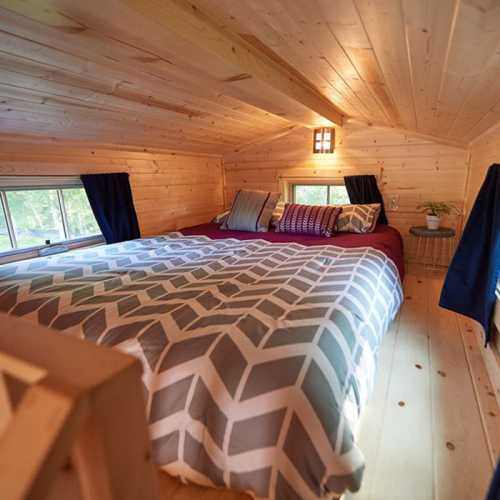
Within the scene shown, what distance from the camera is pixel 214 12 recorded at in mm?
1155

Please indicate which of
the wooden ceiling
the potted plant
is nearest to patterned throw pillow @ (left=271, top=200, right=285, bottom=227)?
the wooden ceiling

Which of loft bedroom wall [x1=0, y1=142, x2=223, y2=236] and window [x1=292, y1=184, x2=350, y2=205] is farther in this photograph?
window [x1=292, y1=184, x2=350, y2=205]

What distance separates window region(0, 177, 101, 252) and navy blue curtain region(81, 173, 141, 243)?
144 mm

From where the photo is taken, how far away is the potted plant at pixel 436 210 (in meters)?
3.13

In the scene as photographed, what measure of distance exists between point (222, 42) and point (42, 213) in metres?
2.19

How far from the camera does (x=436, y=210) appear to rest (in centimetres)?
318

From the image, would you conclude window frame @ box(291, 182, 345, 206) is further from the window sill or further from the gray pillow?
the window sill

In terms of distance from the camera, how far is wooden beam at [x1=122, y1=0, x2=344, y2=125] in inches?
41.8

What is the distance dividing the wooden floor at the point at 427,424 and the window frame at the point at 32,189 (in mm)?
2185

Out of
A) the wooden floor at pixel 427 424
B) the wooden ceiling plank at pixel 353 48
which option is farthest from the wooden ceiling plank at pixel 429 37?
the wooden floor at pixel 427 424

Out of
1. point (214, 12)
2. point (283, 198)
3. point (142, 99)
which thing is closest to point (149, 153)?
point (142, 99)

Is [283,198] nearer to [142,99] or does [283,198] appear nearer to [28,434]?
[142,99]

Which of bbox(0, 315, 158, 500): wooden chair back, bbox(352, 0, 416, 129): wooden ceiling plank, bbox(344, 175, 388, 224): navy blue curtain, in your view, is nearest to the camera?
bbox(0, 315, 158, 500): wooden chair back

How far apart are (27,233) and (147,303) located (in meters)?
1.81
